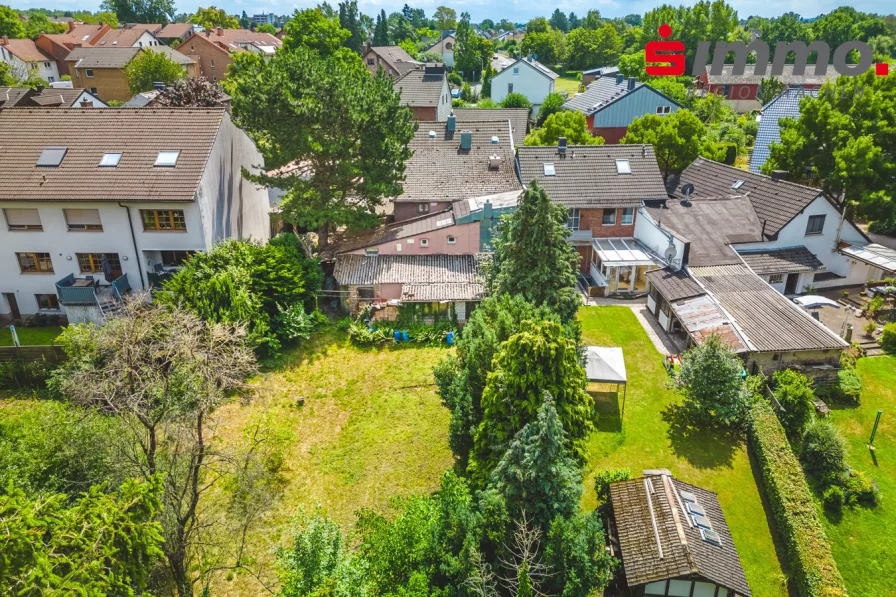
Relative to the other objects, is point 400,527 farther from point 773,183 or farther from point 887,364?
point 773,183

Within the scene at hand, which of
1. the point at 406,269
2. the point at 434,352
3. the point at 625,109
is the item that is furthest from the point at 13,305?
the point at 625,109

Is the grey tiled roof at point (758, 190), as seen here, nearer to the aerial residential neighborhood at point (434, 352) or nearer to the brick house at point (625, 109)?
the aerial residential neighborhood at point (434, 352)

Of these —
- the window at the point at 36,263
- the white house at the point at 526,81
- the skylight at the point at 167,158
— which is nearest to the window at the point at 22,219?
the window at the point at 36,263

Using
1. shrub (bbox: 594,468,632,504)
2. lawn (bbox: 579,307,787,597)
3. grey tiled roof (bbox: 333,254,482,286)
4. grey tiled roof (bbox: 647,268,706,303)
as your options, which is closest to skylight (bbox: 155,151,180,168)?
grey tiled roof (bbox: 333,254,482,286)

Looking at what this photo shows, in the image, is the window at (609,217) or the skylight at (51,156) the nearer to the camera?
the skylight at (51,156)

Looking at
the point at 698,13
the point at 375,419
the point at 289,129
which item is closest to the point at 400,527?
the point at 375,419
